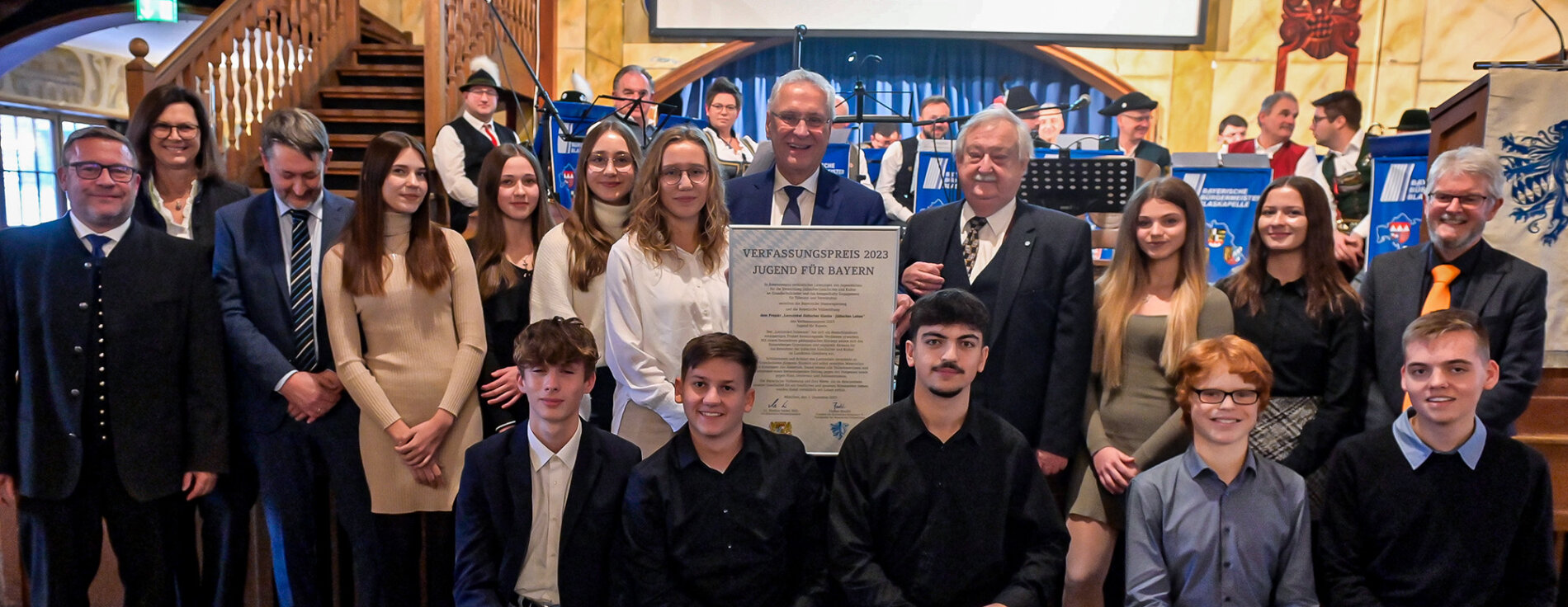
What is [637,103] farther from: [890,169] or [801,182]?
[801,182]

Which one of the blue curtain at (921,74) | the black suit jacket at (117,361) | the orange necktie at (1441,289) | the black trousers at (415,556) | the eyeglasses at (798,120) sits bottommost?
the black trousers at (415,556)

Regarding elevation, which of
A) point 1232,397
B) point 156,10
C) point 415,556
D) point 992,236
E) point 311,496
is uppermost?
point 156,10

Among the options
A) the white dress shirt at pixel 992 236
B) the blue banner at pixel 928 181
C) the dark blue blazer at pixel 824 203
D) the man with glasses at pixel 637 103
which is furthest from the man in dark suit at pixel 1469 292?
the man with glasses at pixel 637 103

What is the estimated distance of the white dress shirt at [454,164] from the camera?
16.5 ft

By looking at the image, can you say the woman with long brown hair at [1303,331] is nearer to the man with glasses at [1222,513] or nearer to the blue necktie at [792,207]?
the man with glasses at [1222,513]

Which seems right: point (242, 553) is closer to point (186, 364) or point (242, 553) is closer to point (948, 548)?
point (186, 364)

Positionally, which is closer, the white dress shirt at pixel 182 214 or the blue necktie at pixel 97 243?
the blue necktie at pixel 97 243

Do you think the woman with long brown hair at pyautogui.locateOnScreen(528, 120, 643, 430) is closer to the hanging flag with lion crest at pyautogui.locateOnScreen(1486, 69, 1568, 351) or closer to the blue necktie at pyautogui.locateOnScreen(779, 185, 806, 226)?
the blue necktie at pyautogui.locateOnScreen(779, 185, 806, 226)

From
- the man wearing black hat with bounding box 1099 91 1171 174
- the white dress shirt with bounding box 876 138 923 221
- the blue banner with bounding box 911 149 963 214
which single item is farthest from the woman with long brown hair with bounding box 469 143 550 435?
the man wearing black hat with bounding box 1099 91 1171 174

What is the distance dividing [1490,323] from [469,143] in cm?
458

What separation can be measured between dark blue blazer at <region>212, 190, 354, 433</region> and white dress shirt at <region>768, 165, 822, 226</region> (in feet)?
3.67

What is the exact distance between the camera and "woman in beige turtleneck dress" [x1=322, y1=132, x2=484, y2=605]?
2338 mm

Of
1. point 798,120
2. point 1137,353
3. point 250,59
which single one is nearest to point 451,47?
point 250,59

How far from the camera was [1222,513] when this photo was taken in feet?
6.87
